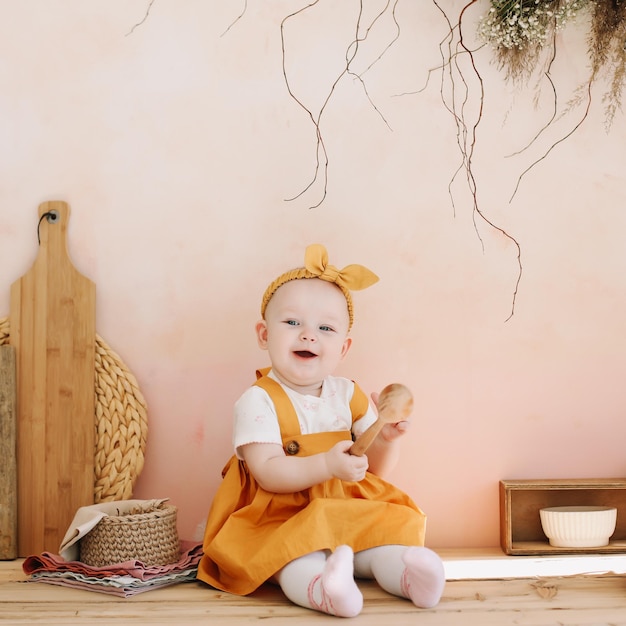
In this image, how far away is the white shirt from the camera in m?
1.52

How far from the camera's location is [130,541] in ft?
4.96

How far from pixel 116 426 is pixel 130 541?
33cm

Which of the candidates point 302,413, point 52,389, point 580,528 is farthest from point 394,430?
point 52,389

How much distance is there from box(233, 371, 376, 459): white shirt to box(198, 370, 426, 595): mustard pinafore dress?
0.8 inches

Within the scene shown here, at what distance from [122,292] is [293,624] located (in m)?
0.88

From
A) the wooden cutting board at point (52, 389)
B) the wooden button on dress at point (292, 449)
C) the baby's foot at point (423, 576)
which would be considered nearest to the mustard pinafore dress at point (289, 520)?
the wooden button on dress at point (292, 449)

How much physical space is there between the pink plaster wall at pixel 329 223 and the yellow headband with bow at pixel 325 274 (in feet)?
0.75

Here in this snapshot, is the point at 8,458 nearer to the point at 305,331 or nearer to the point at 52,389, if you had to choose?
the point at 52,389

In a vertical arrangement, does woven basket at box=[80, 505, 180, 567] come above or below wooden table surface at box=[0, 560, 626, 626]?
above

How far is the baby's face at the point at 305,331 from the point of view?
160 centimetres

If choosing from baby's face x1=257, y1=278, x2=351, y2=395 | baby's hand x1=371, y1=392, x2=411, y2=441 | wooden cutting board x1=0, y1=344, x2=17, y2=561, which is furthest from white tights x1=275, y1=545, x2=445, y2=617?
wooden cutting board x1=0, y1=344, x2=17, y2=561

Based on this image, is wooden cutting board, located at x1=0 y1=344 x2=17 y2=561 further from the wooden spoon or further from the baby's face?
the wooden spoon

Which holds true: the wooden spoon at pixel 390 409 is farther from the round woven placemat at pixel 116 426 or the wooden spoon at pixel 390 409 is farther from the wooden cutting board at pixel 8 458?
the wooden cutting board at pixel 8 458

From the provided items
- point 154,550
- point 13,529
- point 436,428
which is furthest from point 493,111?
point 13,529
